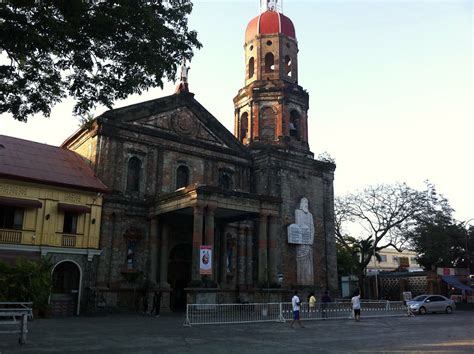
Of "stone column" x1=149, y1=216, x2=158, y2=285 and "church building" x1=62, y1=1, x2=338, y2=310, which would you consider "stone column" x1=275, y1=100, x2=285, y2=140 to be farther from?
"stone column" x1=149, y1=216, x2=158, y2=285

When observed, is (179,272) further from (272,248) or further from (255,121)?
(255,121)

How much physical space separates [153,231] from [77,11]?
17881mm

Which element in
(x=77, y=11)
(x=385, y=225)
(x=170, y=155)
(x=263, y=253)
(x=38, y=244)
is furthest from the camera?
(x=385, y=225)

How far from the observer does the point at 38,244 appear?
2255cm

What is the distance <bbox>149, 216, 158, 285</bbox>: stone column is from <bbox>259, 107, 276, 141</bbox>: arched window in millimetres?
10700

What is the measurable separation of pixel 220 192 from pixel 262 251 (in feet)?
14.4

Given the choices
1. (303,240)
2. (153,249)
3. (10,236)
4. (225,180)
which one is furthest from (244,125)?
(10,236)

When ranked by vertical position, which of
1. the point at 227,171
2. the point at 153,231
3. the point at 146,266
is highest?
the point at 227,171

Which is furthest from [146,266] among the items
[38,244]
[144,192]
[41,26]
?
[41,26]

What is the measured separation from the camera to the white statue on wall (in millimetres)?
31000

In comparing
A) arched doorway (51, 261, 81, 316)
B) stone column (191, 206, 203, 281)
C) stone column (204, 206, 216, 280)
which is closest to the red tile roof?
arched doorway (51, 261, 81, 316)

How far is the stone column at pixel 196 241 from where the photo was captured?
2291 centimetres

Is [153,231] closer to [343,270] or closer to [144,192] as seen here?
[144,192]

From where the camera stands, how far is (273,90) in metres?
32.9
